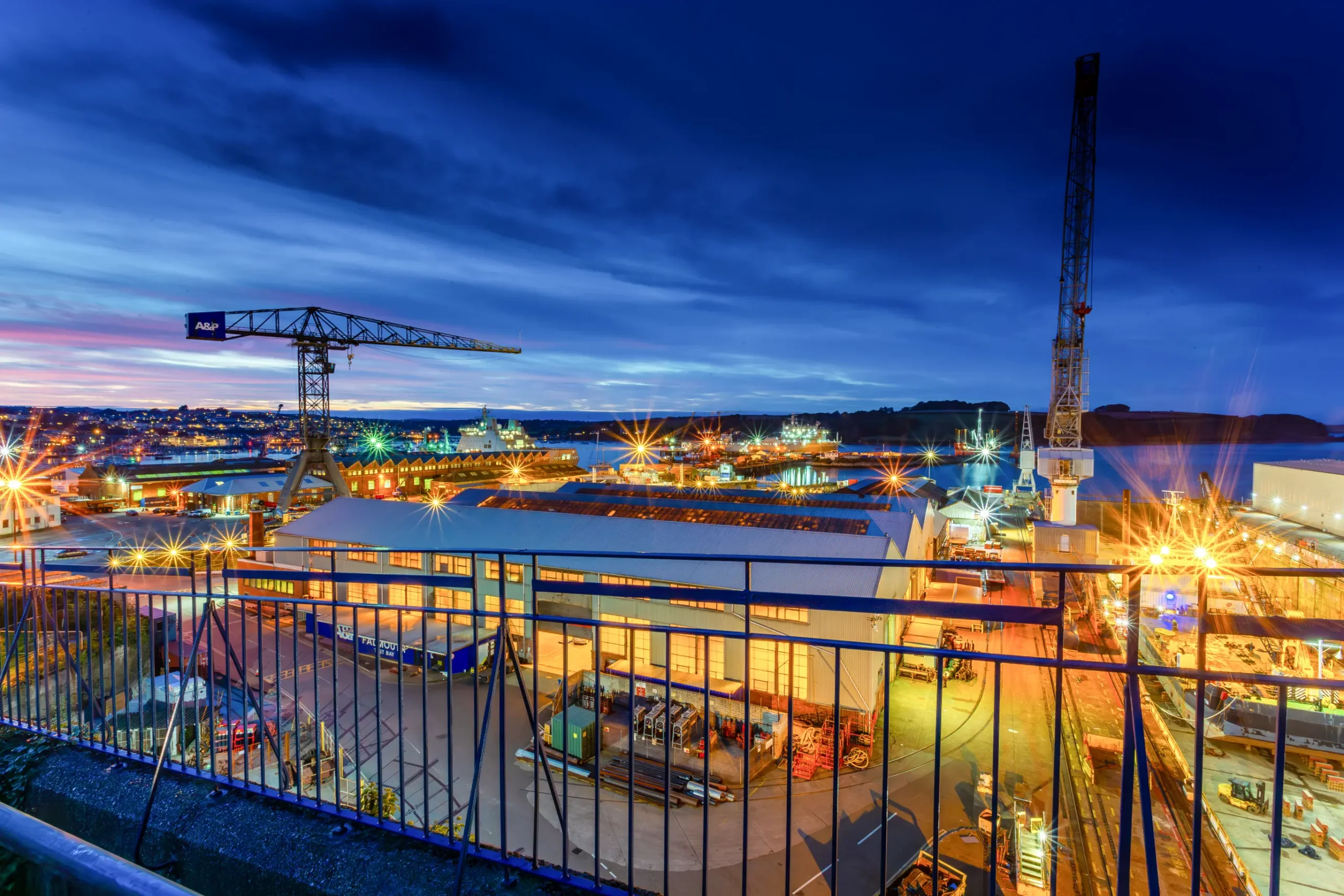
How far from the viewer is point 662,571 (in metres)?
13.5

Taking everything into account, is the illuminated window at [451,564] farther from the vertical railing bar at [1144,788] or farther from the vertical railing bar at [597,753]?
the vertical railing bar at [1144,788]

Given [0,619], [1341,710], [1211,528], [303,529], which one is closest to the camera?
[0,619]

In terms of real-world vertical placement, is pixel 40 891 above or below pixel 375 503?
above

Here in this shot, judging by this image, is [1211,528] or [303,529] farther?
[1211,528]

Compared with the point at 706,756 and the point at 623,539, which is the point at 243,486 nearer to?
the point at 623,539

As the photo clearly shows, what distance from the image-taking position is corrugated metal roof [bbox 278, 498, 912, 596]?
12703 mm

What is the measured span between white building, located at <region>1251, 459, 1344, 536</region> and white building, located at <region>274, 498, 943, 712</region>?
21550 mm

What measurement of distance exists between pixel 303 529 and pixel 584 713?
44.8 feet

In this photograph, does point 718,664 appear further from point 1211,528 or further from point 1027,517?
point 1027,517

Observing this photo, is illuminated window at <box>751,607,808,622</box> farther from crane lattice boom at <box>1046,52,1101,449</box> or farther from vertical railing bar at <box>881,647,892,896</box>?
crane lattice boom at <box>1046,52,1101,449</box>

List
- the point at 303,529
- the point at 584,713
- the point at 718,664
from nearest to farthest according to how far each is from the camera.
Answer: the point at 584,713 < the point at 718,664 < the point at 303,529

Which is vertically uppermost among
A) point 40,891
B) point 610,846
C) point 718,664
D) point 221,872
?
point 40,891

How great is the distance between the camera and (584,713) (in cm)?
1060

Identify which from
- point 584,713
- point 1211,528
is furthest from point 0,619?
point 1211,528
